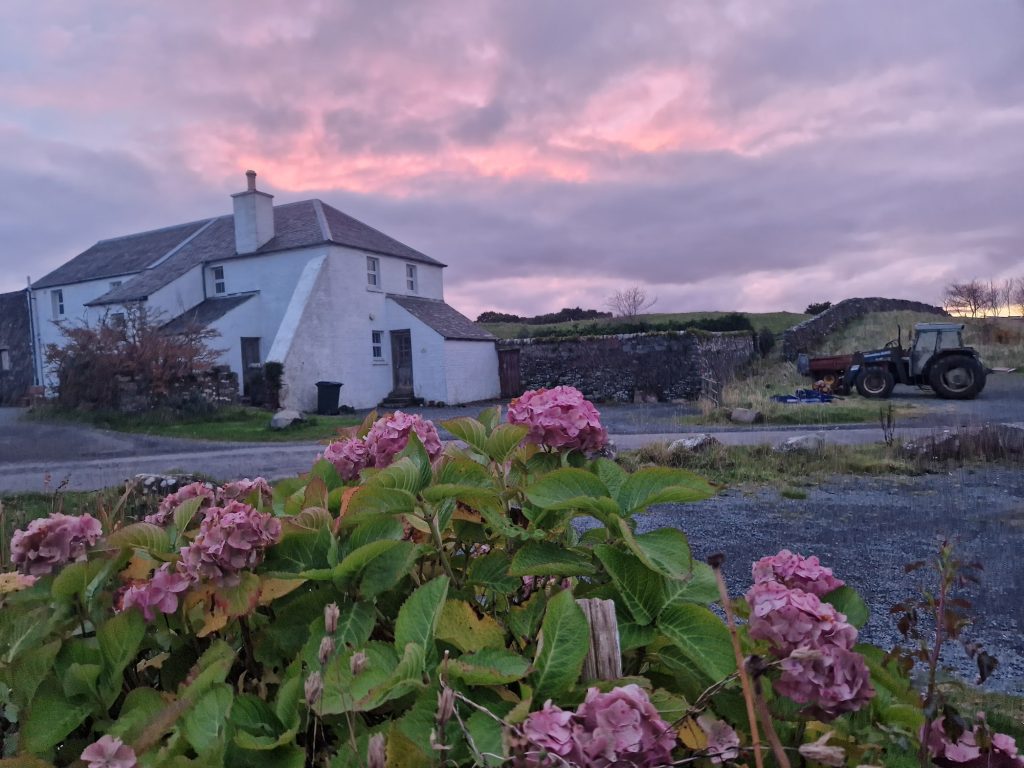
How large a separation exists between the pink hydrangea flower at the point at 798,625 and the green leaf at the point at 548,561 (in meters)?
0.34

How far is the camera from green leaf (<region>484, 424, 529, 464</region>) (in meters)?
1.52

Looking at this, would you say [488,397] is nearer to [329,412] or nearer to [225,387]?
[329,412]

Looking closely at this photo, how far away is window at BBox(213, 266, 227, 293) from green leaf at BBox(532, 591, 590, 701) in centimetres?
2531

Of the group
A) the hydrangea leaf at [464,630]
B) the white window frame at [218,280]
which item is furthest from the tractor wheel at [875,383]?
the white window frame at [218,280]

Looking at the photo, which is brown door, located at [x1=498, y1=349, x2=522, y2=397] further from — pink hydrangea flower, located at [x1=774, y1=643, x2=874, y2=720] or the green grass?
pink hydrangea flower, located at [x1=774, y1=643, x2=874, y2=720]

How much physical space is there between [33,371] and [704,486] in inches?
1477

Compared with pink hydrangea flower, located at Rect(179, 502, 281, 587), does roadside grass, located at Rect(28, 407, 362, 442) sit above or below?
below

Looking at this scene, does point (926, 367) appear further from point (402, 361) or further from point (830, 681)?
point (830, 681)

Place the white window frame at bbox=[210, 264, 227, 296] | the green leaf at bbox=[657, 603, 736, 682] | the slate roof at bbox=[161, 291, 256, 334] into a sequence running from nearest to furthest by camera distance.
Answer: the green leaf at bbox=[657, 603, 736, 682] < the slate roof at bbox=[161, 291, 256, 334] < the white window frame at bbox=[210, 264, 227, 296]

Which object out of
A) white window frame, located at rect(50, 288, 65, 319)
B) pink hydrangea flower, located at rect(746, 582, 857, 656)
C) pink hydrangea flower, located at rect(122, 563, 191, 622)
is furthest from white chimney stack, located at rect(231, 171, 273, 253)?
pink hydrangea flower, located at rect(746, 582, 857, 656)

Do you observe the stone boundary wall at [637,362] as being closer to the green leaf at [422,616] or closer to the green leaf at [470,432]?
the green leaf at [470,432]

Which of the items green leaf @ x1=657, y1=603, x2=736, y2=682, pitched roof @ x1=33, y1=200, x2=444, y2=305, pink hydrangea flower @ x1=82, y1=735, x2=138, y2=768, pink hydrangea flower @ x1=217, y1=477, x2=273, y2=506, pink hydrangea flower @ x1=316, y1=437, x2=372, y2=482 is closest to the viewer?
pink hydrangea flower @ x1=82, y1=735, x2=138, y2=768

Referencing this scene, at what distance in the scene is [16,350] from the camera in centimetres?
3322

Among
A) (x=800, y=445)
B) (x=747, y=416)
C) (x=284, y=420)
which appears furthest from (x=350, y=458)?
(x=284, y=420)
